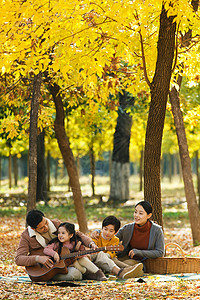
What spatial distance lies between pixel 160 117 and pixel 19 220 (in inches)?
404

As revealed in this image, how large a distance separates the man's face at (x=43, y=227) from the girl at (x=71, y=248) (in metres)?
0.19

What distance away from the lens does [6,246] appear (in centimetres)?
1173

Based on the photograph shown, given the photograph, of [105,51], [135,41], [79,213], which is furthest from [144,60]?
[79,213]

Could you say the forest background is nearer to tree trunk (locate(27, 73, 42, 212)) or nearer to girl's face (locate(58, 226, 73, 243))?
tree trunk (locate(27, 73, 42, 212))

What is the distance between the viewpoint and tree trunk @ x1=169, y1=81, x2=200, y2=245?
37.7 feet

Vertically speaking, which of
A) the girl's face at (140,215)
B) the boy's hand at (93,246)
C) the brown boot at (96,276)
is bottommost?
the brown boot at (96,276)

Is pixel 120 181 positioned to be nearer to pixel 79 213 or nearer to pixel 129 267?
pixel 79 213

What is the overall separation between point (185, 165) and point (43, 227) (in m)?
5.71

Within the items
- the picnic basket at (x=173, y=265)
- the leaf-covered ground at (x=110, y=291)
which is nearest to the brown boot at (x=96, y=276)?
the leaf-covered ground at (x=110, y=291)

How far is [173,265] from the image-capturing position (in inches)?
280

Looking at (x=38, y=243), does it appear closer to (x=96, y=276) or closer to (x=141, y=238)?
(x=96, y=276)

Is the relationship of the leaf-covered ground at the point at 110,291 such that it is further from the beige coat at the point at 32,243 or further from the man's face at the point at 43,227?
the man's face at the point at 43,227

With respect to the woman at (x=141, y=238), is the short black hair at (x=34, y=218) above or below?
above

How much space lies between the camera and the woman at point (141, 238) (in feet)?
23.5
